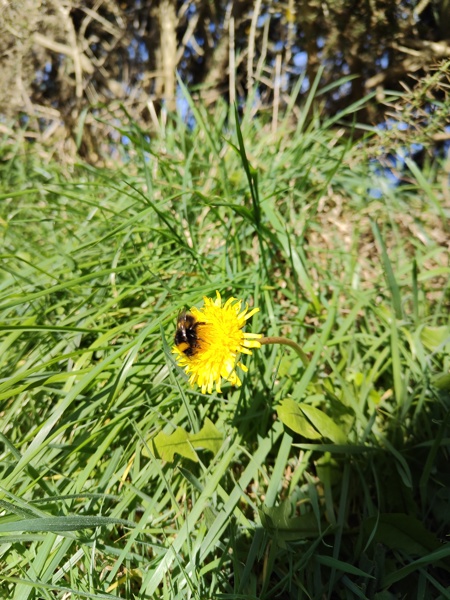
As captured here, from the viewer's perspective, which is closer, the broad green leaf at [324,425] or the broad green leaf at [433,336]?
the broad green leaf at [324,425]

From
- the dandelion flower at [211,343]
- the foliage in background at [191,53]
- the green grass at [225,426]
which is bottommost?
the green grass at [225,426]

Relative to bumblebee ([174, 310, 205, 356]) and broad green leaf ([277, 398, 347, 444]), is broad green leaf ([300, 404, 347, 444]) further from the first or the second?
bumblebee ([174, 310, 205, 356])

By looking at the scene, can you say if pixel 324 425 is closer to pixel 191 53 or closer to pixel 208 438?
pixel 208 438

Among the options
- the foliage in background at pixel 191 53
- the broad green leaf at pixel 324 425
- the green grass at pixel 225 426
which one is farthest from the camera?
the foliage in background at pixel 191 53

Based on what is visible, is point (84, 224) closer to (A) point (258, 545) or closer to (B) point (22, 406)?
(B) point (22, 406)

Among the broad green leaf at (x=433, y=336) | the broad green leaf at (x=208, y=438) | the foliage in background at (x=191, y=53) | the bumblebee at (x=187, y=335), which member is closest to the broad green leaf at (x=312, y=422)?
the broad green leaf at (x=208, y=438)

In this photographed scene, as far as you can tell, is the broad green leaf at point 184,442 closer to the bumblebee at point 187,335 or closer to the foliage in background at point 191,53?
the bumblebee at point 187,335
